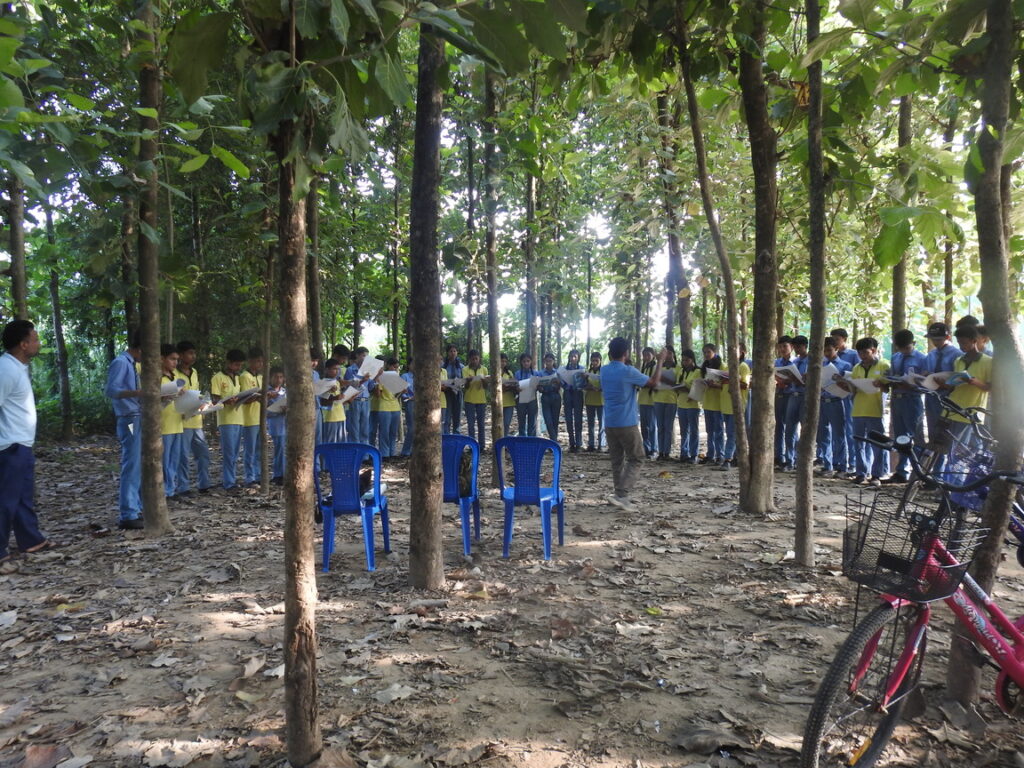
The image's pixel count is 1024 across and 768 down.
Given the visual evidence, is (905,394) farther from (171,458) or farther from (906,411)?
(171,458)

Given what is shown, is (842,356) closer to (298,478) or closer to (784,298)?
(784,298)

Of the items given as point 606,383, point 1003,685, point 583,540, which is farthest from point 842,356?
point 1003,685

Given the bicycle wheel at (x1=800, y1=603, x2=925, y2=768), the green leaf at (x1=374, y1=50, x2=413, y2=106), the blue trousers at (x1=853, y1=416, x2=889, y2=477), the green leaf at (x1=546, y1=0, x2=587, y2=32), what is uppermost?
the green leaf at (x1=546, y1=0, x2=587, y2=32)

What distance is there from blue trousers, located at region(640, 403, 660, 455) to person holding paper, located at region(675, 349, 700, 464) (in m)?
0.91

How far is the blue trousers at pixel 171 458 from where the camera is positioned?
8.67 m

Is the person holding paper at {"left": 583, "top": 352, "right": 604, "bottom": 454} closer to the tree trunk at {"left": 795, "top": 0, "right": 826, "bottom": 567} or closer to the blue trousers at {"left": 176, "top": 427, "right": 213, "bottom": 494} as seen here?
the blue trousers at {"left": 176, "top": 427, "right": 213, "bottom": 494}

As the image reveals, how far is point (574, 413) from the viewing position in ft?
45.1

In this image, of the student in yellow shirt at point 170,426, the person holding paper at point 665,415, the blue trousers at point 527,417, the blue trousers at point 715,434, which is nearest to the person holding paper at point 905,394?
the blue trousers at point 715,434

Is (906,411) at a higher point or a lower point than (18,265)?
lower

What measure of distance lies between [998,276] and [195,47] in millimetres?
3486

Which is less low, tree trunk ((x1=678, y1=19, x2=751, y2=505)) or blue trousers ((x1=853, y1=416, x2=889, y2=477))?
tree trunk ((x1=678, y1=19, x2=751, y2=505))

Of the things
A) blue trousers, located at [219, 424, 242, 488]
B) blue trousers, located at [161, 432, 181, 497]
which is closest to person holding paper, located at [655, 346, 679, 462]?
blue trousers, located at [219, 424, 242, 488]

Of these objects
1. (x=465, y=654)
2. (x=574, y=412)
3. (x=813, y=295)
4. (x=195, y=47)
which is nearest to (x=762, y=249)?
(x=813, y=295)

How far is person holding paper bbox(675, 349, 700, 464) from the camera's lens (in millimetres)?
11730
